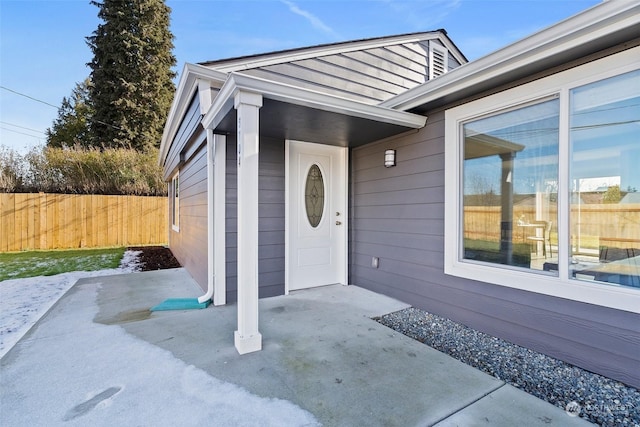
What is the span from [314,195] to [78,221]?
328 inches

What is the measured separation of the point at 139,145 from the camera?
1505 centimetres

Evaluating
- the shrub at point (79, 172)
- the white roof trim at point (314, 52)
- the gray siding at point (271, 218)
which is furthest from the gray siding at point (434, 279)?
the shrub at point (79, 172)

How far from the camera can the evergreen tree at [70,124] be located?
52.5 ft

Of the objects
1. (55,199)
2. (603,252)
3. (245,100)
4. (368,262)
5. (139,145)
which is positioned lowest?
(368,262)

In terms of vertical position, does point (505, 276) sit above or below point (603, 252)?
below

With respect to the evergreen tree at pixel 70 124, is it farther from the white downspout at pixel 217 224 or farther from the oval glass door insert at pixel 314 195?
the oval glass door insert at pixel 314 195

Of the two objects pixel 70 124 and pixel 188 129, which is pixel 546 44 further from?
pixel 70 124

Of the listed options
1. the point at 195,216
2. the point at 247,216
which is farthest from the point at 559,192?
the point at 195,216

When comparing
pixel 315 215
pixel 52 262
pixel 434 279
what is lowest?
pixel 52 262

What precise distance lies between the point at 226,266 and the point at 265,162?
1403 mm

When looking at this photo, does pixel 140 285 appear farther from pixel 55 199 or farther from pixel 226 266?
pixel 55 199

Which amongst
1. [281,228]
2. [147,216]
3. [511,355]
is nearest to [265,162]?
[281,228]

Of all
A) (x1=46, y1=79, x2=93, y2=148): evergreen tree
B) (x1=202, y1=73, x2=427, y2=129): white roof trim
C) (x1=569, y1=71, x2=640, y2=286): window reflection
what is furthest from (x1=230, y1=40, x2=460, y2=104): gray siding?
(x1=46, y1=79, x2=93, y2=148): evergreen tree

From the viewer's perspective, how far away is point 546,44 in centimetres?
216
